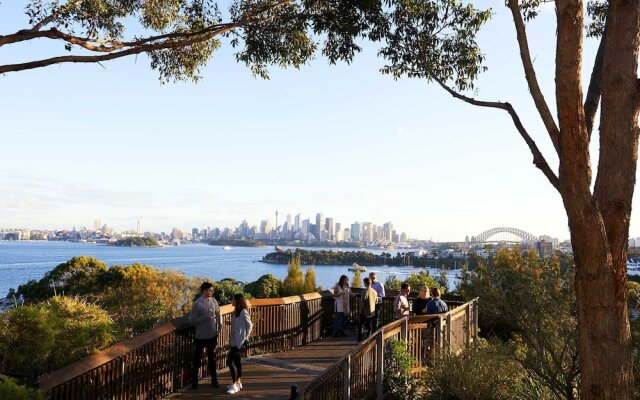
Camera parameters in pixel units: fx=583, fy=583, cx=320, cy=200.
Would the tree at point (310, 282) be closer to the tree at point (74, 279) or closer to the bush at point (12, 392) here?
the tree at point (74, 279)

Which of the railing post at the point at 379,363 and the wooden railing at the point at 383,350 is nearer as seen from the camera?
the wooden railing at the point at 383,350

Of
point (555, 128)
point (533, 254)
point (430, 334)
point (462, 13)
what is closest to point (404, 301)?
point (430, 334)

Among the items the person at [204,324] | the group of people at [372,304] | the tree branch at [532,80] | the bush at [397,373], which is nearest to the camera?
the tree branch at [532,80]

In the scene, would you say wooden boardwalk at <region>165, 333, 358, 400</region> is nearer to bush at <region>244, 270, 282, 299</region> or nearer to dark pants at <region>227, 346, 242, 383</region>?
dark pants at <region>227, 346, 242, 383</region>

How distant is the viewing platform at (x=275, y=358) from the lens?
7312mm

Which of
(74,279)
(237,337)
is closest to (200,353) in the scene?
(237,337)

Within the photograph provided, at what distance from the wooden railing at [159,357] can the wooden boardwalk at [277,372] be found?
279mm

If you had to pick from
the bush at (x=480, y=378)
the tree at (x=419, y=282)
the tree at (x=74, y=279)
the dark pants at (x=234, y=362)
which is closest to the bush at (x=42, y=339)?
the dark pants at (x=234, y=362)

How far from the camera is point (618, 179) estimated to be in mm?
6000

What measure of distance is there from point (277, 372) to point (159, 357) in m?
2.65

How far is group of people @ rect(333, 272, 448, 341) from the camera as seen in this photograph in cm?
1305

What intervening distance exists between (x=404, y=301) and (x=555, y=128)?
7749mm

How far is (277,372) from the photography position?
1060cm

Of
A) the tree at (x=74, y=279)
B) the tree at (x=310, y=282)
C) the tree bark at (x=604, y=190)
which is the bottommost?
the tree at (x=74, y=279)
